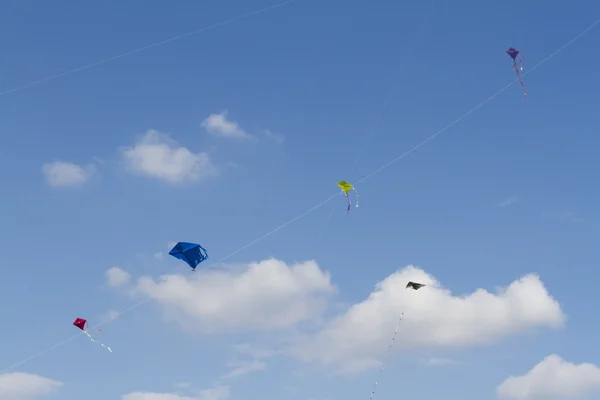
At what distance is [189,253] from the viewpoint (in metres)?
62.8

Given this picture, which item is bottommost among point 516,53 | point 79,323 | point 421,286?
point 79,323

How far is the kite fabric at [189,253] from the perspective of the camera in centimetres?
6269

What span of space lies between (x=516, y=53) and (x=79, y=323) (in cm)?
4057

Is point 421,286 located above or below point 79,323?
above

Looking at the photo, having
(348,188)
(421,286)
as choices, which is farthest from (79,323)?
(421,286)

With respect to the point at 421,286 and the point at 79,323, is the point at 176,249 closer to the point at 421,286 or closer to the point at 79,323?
the point at 79,323

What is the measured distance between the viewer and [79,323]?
65.8m

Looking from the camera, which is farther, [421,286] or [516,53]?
[421,286]

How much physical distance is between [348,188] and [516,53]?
1681 centimetres

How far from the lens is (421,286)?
6988cm

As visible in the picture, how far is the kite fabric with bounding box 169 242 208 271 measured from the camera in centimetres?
6269

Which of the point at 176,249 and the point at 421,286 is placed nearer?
the point at 176,249

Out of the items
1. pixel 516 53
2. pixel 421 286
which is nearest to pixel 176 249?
pixel 421 286

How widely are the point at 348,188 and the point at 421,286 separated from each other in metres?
12.0
